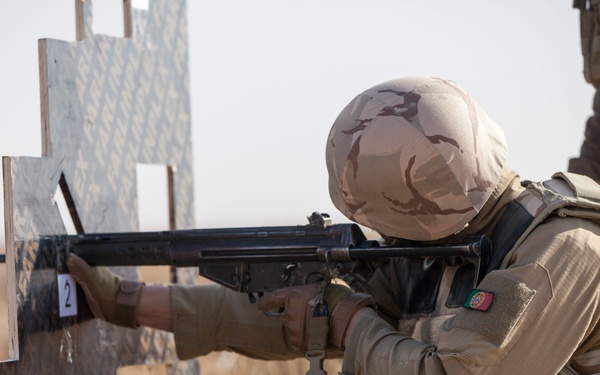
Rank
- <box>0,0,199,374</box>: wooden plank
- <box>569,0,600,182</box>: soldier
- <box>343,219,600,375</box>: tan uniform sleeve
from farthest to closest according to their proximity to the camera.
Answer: <box>569,0,600,182</box>: soldier, <box>0,0,199,374</box>: wooden plank, <box>343,219,600,375</box>: tan uniform sleeve

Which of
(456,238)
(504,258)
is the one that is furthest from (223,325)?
(504,258)

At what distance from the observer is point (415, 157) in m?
3.40

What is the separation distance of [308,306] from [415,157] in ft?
2.73

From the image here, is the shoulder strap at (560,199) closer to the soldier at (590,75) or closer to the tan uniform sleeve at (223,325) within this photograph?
the tan uniform sleeve at (223,325)

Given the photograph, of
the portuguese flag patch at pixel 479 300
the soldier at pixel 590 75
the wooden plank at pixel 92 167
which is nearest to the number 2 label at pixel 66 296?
the wooden plank at pixel 92 167

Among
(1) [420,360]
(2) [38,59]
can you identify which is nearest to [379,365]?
(1) [420,360]

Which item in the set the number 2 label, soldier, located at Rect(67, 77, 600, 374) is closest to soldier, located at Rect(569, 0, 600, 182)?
soldier, located at Rect(67, 77, 600, 374)

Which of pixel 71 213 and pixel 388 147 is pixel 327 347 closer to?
pixel 388 147

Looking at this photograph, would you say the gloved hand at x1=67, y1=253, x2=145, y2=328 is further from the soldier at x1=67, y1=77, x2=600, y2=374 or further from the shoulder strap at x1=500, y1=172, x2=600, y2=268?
the shoulder strap at x1=500, y1=172, x2=600, y2=268

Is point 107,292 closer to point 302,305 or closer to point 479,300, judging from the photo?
point 302,305

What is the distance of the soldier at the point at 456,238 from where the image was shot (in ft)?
10.6

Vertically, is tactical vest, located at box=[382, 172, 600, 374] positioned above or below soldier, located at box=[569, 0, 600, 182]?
below

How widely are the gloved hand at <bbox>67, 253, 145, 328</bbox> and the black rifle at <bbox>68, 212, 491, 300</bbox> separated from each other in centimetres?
6

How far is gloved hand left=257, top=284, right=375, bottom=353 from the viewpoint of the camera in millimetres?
3775
